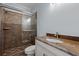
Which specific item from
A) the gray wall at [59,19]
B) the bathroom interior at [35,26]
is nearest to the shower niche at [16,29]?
the bathroom interior at [35,26]

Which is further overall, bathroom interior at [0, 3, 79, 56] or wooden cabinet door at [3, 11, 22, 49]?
wooden cabinet door at [3, 11, 22, 49]

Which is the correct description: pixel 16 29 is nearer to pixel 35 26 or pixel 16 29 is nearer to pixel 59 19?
pixel 35 26

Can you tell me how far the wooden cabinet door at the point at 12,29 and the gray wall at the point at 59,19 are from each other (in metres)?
0.42

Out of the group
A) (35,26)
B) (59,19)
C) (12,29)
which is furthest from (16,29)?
(59,19)

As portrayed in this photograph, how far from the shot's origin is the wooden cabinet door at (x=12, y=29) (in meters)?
1.73

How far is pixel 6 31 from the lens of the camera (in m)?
1.86

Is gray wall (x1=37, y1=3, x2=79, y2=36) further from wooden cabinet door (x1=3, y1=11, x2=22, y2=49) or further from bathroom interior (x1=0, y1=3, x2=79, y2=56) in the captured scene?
wooden cabinet door (x1=3, y1=11, x2=22, y2=49)

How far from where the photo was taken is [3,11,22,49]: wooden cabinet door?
1.73 metres

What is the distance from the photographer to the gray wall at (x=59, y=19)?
3.97 feet

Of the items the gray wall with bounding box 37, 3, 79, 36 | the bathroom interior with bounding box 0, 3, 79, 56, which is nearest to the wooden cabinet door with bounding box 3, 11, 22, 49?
the bathroom interior with bounding box 0, 3, 79, 56

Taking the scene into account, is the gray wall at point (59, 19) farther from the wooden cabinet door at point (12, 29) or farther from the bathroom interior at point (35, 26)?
the wooden cabinet door at point (12, 29)

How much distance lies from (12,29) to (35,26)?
1.73ft

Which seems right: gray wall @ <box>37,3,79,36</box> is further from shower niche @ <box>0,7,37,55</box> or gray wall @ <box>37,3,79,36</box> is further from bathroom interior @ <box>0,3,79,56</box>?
shower niche @ <box>0,7,37,55</box>

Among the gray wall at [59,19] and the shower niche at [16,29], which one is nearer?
the gray wall at [59,19]
